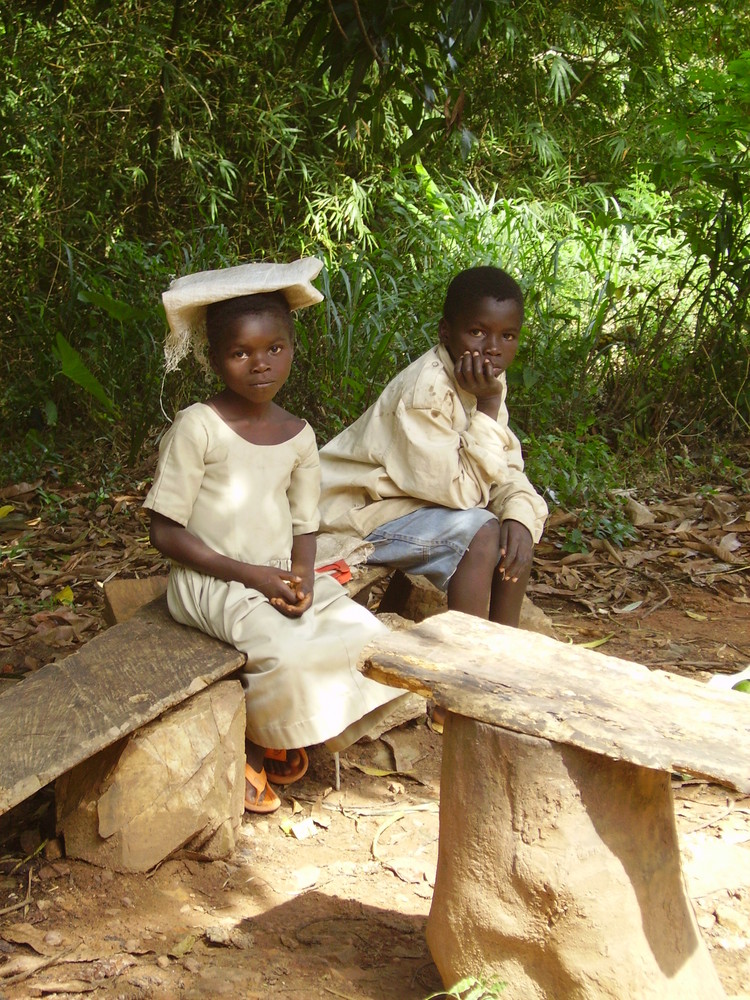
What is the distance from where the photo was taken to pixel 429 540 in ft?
10.1

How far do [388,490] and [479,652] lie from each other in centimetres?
131

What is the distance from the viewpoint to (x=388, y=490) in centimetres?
321

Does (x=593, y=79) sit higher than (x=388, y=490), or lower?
higher

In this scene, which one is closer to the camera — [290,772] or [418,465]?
[290,772]

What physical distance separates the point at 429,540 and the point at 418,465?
0.78 ft

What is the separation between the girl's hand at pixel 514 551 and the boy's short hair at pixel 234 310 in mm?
993

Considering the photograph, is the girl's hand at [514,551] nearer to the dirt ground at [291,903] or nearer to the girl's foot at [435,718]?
the girl's foot at [435,718]

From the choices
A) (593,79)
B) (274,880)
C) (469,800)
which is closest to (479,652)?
(469,800)

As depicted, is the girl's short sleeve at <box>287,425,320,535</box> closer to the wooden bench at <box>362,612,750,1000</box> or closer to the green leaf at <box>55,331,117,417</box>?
the wooden bench at <box>362,612,750,1000</box>

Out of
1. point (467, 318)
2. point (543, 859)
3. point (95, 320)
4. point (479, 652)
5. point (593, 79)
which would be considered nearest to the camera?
point (543, 859)

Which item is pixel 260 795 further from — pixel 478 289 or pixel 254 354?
pixel 478 289

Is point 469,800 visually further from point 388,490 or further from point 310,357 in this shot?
point 310,357

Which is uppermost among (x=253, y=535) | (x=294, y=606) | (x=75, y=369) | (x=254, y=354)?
(x=254, y=354)

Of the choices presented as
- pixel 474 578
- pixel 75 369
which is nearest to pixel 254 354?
pixel 474 578
